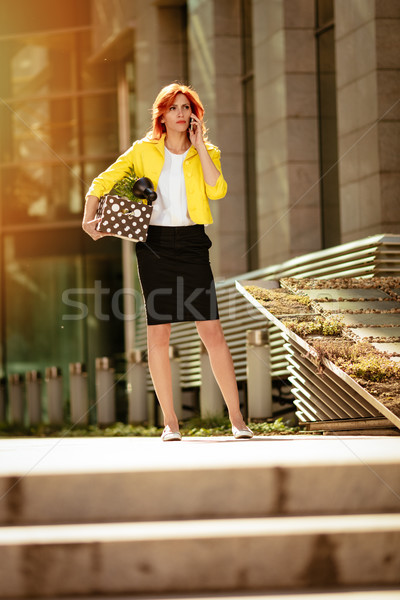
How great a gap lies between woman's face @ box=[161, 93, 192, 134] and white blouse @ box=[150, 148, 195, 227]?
0.69ft

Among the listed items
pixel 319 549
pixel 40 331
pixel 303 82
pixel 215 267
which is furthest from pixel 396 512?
pixel 40 331

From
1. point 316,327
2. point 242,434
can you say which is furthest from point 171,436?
point 316,327

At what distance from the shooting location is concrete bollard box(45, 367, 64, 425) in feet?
51.5

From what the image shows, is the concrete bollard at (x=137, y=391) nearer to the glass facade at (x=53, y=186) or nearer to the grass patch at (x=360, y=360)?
the grass patch at (x=360, y=360)

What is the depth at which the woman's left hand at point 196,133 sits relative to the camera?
568 centimetres

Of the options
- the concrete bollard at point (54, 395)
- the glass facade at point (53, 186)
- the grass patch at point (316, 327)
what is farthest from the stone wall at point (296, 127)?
the grass patch at point (316, 327)

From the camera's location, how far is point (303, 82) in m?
15.6

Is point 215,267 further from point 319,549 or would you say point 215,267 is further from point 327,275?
point 319,549

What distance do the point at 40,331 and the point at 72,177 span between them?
12.7 feet

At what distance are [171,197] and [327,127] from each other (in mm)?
10391

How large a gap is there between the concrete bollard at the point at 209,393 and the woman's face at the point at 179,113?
6.10 meters

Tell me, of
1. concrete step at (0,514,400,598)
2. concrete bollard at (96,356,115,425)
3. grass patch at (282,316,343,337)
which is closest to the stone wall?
concrete bollard at (96,356,115,425)

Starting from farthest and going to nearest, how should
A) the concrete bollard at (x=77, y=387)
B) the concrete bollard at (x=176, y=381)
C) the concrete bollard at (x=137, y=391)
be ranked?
1. the concrete bollard at (x=77, y=387)
2. the concrete bollard at (x=137, y=391)
3. the concrete bollard at (x=176, y=381)

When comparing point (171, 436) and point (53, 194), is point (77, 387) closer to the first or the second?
point (171, 436)
